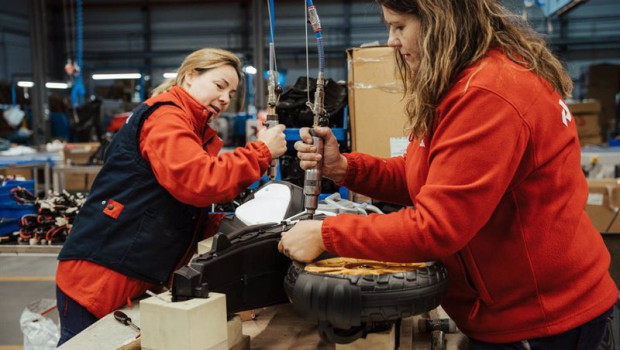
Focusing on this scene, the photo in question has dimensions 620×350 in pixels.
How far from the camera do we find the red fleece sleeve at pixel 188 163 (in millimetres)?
1236

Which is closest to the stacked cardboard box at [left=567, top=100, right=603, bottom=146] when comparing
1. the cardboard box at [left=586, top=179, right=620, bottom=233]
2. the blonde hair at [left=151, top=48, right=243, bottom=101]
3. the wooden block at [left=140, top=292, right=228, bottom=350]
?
the cardboard box at [left=586, top=179, right=620, bottom=233]

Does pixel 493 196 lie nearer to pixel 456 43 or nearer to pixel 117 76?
pixel 456 43

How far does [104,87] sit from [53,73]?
6.35 ft

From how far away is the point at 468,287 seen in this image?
98 cm

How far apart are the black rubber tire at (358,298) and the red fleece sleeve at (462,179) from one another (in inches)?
1.9

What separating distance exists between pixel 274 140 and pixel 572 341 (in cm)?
80

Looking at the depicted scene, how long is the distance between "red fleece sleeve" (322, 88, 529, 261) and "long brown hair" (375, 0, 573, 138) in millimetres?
74

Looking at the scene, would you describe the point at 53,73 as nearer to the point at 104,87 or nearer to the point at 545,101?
the point at 104,87

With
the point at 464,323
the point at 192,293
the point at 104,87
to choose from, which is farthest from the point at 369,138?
the point at 104,87

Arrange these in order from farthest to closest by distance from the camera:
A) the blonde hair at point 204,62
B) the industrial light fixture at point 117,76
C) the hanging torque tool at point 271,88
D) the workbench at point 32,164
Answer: the industrial light fixture at point 117,76, the workbench at point 32,164, the blonde hair at point 204,62, the hanging torque tool at point 271,88

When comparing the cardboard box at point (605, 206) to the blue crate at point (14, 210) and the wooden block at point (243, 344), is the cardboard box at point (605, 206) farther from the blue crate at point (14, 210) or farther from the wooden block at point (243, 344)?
the blue crate at point (14, 210)

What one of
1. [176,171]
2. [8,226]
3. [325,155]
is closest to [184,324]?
[176,171]

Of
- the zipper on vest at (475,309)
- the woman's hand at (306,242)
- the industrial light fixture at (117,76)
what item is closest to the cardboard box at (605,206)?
the zipper on vest at (475,309)

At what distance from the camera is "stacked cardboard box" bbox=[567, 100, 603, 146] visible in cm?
536
